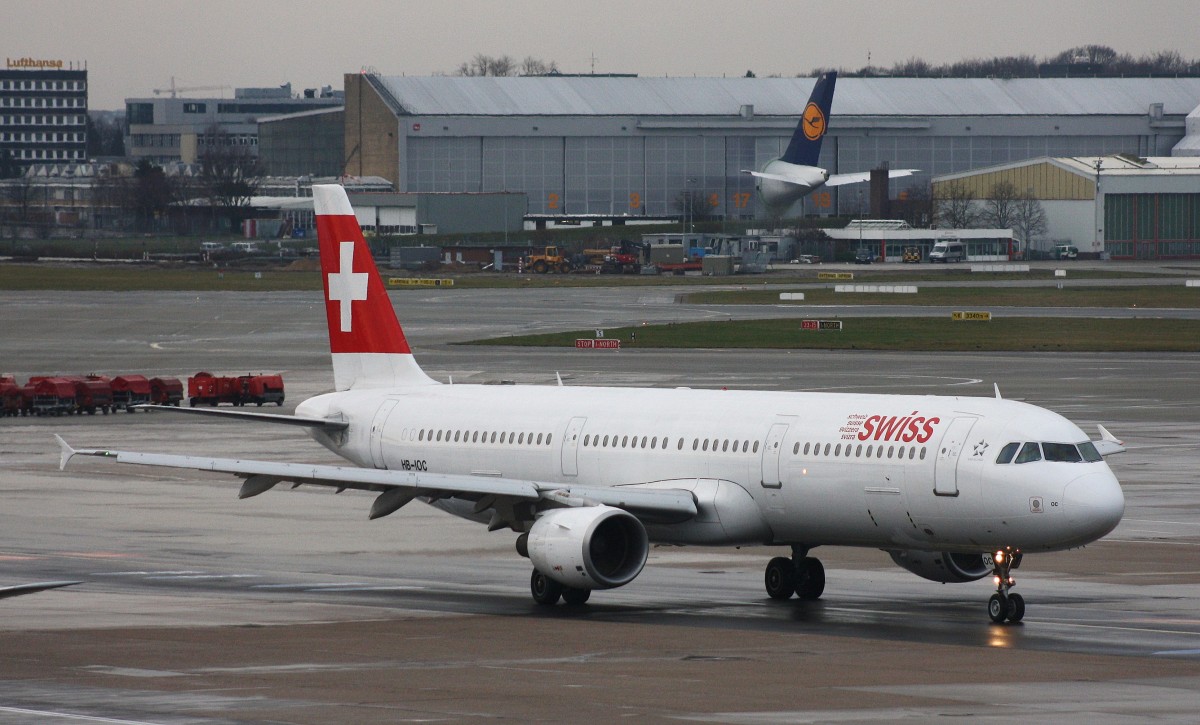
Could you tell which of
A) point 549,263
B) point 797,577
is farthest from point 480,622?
point 549,263

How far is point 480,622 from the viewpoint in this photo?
93.0 ft

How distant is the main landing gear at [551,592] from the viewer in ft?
98.3

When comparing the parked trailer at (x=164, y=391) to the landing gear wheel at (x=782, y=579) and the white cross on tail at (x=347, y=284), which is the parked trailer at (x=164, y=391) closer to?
the white cross on tail at (x=347, y=284)

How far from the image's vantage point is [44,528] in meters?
39.0

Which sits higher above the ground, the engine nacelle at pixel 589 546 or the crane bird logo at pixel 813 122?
the crane bird logo at pixel 813 122

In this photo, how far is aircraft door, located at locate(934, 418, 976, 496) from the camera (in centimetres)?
2767

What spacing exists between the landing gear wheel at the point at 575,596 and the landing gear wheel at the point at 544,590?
0.39ft

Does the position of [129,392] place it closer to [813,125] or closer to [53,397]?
[53,397]

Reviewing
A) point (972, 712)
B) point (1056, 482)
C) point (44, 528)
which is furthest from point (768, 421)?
point (44, 528)

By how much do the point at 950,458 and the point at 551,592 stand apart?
7074 mm

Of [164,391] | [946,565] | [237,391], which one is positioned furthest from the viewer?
[237,391]

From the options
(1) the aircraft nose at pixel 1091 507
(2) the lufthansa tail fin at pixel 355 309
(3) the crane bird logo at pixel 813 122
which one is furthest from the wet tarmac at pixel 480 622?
(3) the crane bird logo at pixel 813 122

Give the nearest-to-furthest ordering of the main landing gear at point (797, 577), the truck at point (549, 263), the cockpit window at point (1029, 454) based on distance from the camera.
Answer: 1. the cockpit window at point (1029, 454)
2. the main landing gear at point (797, 577)
3. the truck at point (549, 263)

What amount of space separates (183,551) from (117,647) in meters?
11.2
